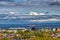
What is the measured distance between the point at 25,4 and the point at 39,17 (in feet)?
3.72

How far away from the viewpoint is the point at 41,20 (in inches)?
469

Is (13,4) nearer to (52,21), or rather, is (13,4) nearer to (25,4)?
(25,4)

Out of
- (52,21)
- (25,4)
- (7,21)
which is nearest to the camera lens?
(7,21)

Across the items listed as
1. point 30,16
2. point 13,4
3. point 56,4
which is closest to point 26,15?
point 30,16

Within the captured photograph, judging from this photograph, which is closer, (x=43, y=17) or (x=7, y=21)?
(x=7, y=21)

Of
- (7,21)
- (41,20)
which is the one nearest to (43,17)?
(41,20)

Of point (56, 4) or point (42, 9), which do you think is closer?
point (56, 4)

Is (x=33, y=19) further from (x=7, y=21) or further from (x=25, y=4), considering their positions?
(x=7, y=21)

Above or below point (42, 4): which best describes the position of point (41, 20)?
below

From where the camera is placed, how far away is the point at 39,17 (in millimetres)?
12609

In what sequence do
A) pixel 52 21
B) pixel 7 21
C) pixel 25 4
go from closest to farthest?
pixel 7 21
pixel 52 21
pixel 25 4

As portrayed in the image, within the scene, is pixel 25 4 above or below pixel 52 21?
above

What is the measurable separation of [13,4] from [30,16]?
1.20 metres

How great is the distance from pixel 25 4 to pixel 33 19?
1.05 meters
